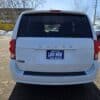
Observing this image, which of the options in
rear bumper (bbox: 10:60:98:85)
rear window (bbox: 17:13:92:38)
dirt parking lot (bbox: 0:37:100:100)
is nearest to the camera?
rear bumper (bbox: 10:60:98:85)

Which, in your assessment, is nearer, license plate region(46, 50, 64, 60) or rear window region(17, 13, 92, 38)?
license plate region(46, 50, 64, 60)

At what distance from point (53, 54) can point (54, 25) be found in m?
0.79

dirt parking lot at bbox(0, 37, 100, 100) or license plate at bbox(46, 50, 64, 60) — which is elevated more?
license plate at bbox(46, 50, 64, 60)

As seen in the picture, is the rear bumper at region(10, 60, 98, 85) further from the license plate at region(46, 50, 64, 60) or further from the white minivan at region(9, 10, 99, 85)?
the license plate at region(46, 50, 64, 60)

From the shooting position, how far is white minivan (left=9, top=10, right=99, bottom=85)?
757 cm

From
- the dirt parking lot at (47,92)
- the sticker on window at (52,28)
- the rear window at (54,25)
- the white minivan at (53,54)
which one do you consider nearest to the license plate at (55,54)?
the white minivan at (53,54)

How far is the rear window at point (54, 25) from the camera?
7824 millimetres

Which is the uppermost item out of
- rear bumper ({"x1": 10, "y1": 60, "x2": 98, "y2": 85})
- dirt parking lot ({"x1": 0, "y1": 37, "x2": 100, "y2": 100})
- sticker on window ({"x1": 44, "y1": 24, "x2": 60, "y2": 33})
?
sticker on window ({"x1": 44, "y1": 24, "x2": 60, "y2": 33})

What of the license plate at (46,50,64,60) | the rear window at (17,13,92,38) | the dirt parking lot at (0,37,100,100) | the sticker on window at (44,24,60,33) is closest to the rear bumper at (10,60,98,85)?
the license plate at (46,50,64,60)

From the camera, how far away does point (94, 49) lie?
25.6 feet

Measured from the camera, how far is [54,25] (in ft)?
26.5

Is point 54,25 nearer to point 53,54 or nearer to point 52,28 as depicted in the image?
point 52,28

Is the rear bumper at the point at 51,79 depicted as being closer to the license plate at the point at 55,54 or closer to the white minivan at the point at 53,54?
the white minivan at the point at 53,54

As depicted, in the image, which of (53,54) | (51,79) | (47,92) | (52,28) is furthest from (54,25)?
(47,92)
